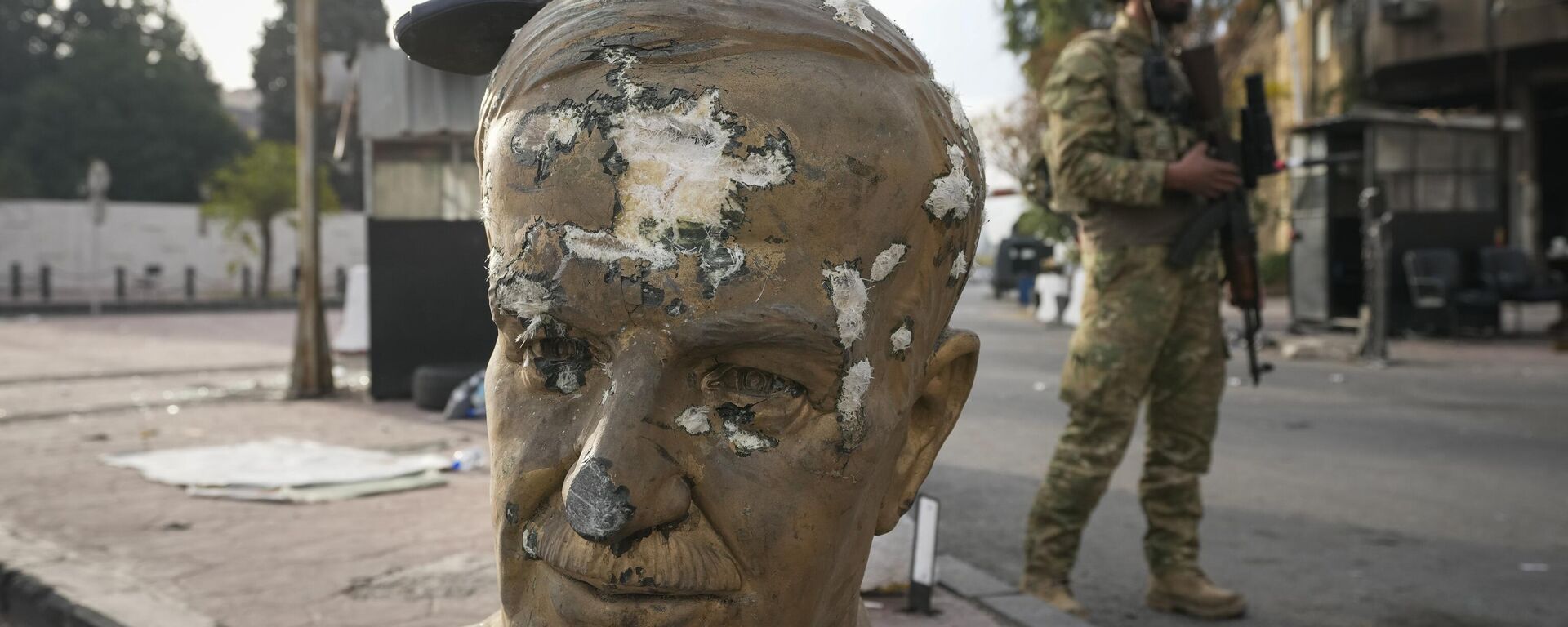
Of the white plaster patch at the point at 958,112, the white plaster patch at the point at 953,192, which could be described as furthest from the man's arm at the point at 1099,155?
the white plaster patch at the point at 953,192

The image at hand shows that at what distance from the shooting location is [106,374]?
35.6 feet

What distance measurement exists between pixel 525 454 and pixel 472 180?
310 inches

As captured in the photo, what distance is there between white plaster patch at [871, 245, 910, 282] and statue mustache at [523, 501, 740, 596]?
0.37 m

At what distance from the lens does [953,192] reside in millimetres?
1582

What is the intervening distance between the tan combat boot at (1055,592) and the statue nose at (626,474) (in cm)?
234

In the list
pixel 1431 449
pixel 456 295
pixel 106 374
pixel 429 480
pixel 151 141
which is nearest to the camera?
pixel 429 480

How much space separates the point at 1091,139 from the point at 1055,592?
4.44 ft

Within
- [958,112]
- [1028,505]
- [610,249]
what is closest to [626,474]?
[610,249]

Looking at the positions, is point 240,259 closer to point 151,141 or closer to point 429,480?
point 151,141

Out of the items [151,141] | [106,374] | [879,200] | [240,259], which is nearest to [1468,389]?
[879,200]

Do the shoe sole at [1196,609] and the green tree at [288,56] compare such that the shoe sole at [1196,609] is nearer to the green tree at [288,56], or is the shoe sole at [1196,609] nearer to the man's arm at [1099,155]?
the man's arm at [1099,155]

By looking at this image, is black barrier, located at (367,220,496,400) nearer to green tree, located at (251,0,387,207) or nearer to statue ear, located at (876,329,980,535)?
statue ear, located at (876,329,980,535)

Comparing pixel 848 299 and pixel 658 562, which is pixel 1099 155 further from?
pixel 658 562

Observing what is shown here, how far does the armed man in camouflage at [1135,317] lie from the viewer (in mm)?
3510
